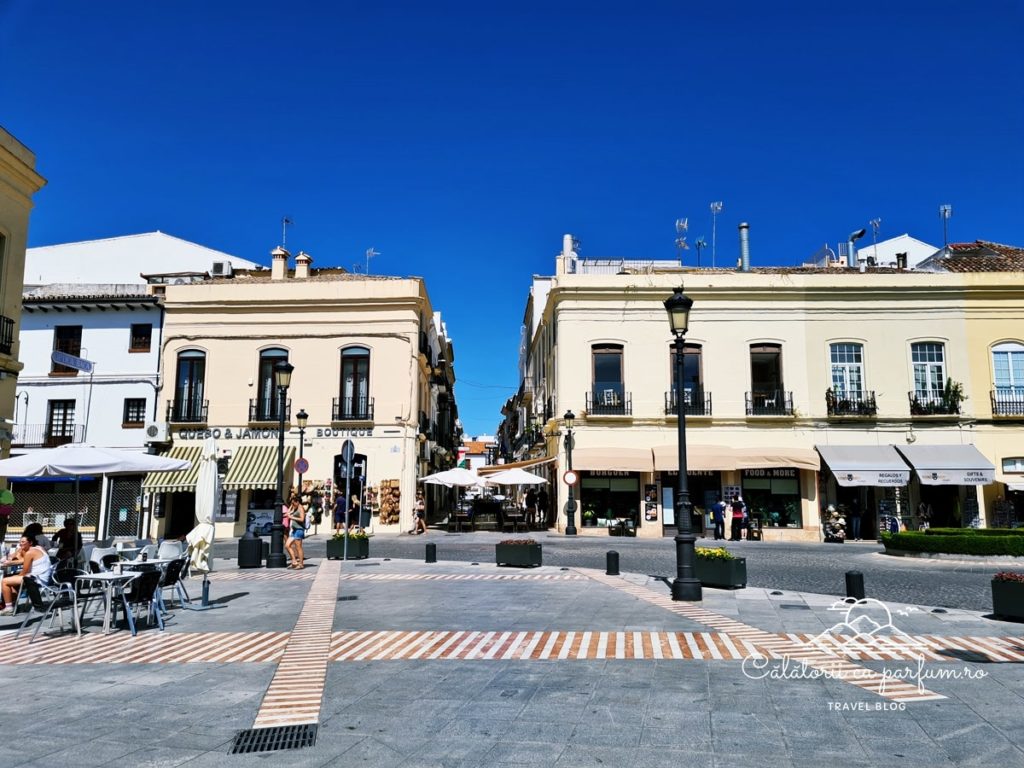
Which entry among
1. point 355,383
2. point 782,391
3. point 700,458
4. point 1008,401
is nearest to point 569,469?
point 700,458

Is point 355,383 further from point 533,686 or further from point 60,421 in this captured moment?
point 533,686

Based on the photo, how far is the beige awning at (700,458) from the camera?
26.8 metres

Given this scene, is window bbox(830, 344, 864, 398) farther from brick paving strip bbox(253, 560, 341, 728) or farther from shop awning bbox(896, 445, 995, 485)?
brick paving strip bbox(253, 560, 341, 728)

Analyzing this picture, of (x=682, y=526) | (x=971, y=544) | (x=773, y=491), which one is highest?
(x=773, y=491)

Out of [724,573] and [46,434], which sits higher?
[46,434]

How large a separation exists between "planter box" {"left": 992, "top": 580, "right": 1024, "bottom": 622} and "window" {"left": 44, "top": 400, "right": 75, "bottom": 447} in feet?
97.6

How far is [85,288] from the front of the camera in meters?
31.5

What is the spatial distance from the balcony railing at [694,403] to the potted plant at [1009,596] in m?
18.6

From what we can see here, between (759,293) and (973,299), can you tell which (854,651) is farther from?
(973,299)

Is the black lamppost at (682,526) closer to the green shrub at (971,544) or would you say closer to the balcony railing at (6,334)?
the green shrub at (971,544)

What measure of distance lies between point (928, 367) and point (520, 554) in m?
20.5

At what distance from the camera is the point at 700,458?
27.1m

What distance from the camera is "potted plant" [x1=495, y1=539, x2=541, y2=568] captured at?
15977 mm

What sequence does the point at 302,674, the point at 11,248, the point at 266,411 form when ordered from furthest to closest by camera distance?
the point at 266,411
the point at 11,248
the point at 302,674
